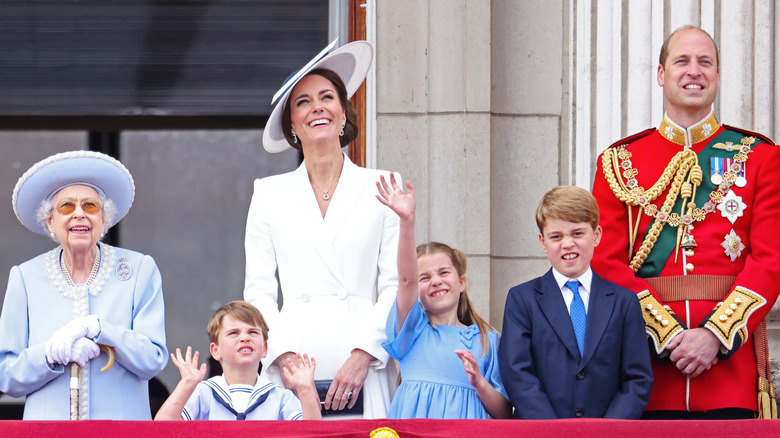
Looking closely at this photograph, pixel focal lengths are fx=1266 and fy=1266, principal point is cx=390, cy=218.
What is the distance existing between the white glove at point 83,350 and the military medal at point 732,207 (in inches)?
82.7

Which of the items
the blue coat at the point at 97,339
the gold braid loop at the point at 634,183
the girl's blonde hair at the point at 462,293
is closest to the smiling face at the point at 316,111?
the girl's blonde hair at the point at 462,293

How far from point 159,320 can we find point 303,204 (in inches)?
24.6

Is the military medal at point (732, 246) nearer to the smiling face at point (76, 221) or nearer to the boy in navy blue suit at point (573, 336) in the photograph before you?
the boy in navy blue suit at point (573, 336)

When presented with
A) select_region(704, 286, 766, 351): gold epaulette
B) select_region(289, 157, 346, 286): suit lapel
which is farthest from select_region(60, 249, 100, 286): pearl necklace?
select_region(704, 286, 766, 351): gold epaulette

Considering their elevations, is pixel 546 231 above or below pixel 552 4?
below

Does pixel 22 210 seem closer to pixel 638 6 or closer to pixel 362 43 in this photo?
pixel 362 43

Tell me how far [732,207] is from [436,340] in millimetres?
1082

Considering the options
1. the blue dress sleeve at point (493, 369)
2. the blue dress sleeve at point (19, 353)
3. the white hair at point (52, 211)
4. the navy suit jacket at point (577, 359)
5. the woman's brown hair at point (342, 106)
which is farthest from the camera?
the woman's brown hair at point (342, 106)

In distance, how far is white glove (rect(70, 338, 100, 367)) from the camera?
13.0 feet

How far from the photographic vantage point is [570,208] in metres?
4.03

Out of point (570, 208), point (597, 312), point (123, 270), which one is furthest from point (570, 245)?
point (123, 270)

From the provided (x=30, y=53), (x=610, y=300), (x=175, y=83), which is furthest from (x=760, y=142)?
(x=30, y=53)

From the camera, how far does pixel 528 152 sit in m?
6.18

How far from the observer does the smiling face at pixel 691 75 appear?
4285 mm
